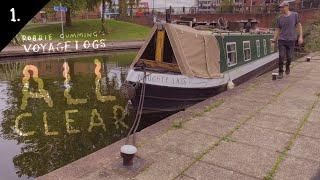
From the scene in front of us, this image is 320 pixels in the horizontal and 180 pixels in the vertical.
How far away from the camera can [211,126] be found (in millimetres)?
6344

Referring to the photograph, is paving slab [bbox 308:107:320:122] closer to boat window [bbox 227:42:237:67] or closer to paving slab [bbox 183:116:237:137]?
paving slab [bbox 183:116:237:137]

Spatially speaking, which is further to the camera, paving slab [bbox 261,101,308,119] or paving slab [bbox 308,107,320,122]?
paving slab [bbox 261,101,308,119]

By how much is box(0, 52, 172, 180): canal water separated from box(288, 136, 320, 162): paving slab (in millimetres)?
4157

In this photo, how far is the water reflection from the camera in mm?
7082

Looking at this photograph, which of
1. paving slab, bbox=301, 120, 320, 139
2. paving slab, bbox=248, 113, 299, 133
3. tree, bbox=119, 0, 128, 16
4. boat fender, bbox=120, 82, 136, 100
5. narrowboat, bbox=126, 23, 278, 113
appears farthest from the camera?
tree, bbox=119, 0, 128, 16

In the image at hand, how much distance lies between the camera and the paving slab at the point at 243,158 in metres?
4.54

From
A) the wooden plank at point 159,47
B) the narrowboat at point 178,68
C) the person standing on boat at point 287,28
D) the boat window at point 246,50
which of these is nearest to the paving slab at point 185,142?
the narrowboat at point 178,68

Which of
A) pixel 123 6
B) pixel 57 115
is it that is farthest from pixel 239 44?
pixel 123 6

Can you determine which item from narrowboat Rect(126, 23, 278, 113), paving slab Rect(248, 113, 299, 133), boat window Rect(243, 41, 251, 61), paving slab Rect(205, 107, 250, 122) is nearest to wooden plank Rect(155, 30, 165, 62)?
narrowboat Rect(126, 23, 278, 113)

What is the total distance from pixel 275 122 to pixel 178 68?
3.40 metres

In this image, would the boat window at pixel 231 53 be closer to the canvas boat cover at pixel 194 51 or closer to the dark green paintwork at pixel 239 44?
the dark green paintwork at pixel 239 44

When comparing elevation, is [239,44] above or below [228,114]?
above

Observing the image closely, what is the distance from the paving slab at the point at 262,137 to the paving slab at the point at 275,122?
24cm

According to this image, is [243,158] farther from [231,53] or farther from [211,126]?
[231,53]
